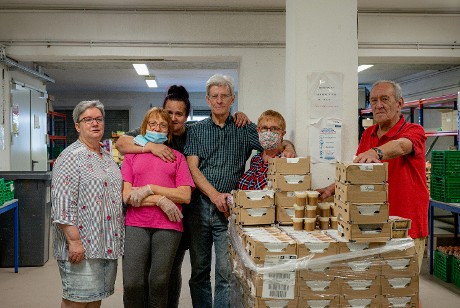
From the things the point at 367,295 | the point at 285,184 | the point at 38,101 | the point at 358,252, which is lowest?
the point at 367,295

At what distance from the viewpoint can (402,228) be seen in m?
2.36

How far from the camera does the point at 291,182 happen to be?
2.64 m

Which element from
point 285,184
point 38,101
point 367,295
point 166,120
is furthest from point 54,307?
→ point 38,101

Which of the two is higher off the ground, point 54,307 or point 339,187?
point 339,187

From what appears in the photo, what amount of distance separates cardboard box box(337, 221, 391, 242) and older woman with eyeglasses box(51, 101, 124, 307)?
1.34 m

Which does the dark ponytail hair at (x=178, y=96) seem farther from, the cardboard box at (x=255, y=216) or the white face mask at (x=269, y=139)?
the cardboard box at (x=255, y=216)

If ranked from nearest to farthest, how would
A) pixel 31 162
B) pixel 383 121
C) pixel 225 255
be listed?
pixel 383 121 → pixel 225 255 → pixel 31 162

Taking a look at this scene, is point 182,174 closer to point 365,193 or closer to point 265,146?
point 265,146

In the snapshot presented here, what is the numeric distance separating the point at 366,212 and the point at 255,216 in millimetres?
650

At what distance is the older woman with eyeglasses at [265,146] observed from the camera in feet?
9.19

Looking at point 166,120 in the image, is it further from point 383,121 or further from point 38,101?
point 38,101

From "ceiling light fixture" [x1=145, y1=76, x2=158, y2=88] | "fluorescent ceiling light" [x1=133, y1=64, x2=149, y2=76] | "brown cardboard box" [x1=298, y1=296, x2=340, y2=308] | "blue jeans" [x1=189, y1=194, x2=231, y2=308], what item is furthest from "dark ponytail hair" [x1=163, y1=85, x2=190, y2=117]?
"ceiling light fixture" [x1=145, y1=76, x2=158, y2=88]

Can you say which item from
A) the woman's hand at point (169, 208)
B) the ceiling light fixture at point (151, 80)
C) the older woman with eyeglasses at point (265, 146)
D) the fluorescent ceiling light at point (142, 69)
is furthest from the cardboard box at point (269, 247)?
the ceiling light fixture at point (151, 80)

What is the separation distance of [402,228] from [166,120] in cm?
153
